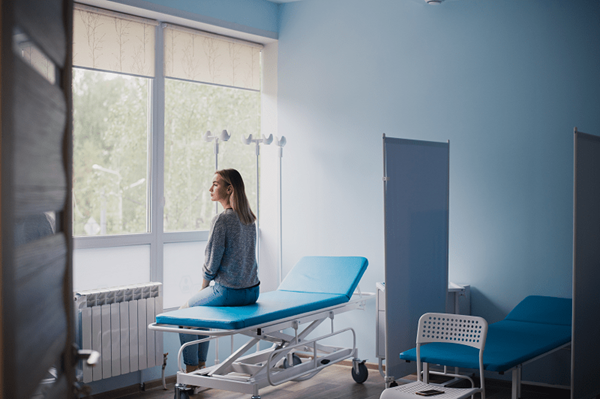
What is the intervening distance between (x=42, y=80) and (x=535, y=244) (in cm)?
402

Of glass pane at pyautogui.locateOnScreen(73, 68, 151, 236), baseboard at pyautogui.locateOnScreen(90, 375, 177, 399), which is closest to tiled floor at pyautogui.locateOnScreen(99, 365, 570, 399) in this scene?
baseboard at pyautogui.locateOnScreen(90, 375, 177, 399)

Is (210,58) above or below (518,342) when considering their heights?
above

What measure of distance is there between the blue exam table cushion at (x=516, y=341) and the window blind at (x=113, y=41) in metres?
2.84

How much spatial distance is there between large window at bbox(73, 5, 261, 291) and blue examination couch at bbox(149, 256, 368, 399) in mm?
1020

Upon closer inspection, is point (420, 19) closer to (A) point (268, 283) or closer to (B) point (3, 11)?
(A) point (268, 283)

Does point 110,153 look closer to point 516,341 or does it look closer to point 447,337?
point 447,337

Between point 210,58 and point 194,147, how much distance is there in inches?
31.0

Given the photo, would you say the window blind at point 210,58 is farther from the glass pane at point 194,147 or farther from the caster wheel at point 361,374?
the caster wheel at point 361,374

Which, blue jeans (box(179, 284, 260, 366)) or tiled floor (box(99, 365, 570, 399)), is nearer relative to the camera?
blue jeans (box(179, 284, 260, 366))

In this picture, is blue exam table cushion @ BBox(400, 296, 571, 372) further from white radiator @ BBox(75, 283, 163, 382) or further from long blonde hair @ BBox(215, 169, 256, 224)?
white radiator @ BBox(75, 283, 163, 382)

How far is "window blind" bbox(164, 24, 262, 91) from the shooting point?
4.85 m

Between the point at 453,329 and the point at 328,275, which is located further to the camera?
the point at 328,275

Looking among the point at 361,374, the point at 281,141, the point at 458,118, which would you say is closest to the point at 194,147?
the point at 281,141

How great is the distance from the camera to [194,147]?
5.00 metres
